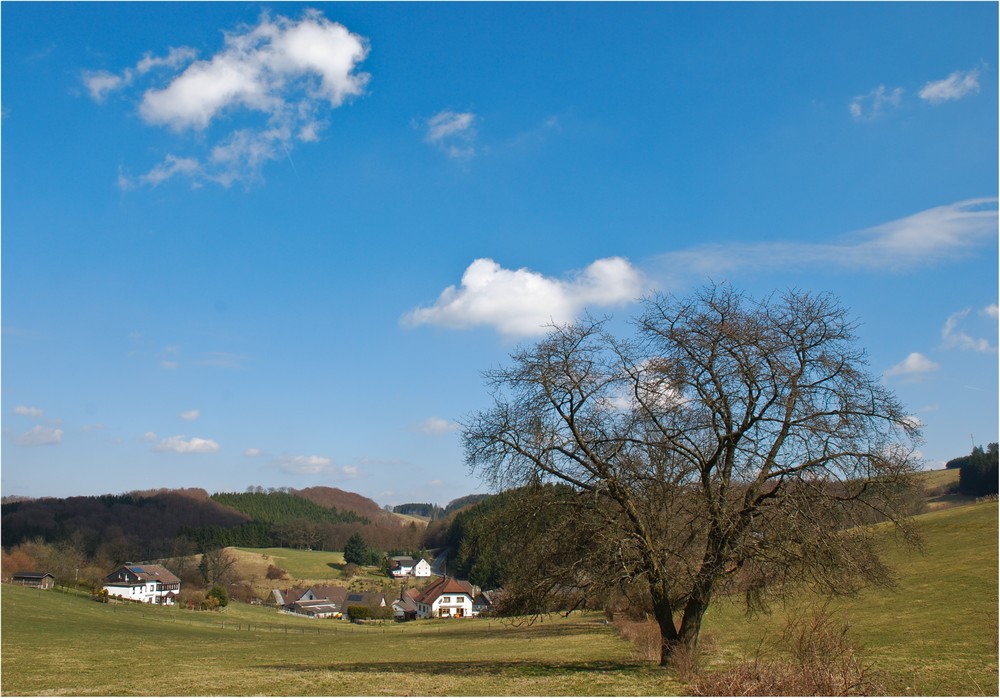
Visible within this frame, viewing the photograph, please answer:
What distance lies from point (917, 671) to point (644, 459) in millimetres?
8513

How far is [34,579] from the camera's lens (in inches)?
3359

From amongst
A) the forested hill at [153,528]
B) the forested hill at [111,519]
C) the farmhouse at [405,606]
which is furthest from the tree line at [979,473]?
the forested hill at [111,519]

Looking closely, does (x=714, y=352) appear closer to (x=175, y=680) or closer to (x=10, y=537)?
(x=175, y=680)

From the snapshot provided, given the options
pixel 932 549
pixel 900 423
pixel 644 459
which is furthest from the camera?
pixel 932 549

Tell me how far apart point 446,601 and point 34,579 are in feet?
181

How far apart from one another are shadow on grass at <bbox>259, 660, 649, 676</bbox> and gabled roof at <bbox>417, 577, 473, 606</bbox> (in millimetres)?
91101

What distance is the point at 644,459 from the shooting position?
15445mm

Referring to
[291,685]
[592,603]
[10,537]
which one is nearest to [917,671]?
[592,603]

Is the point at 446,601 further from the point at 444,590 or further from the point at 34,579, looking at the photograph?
the point at 34,579

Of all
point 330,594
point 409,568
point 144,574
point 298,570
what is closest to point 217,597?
point 144,574

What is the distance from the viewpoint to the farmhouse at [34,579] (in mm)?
79750

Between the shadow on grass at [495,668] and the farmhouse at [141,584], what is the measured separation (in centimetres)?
9367

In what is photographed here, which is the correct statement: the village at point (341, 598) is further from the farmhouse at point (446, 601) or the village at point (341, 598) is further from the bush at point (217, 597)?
the bush at point (217, 597)

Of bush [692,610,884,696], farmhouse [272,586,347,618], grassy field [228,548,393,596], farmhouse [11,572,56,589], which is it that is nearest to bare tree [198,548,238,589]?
farmhouse [272,586,347,618]
